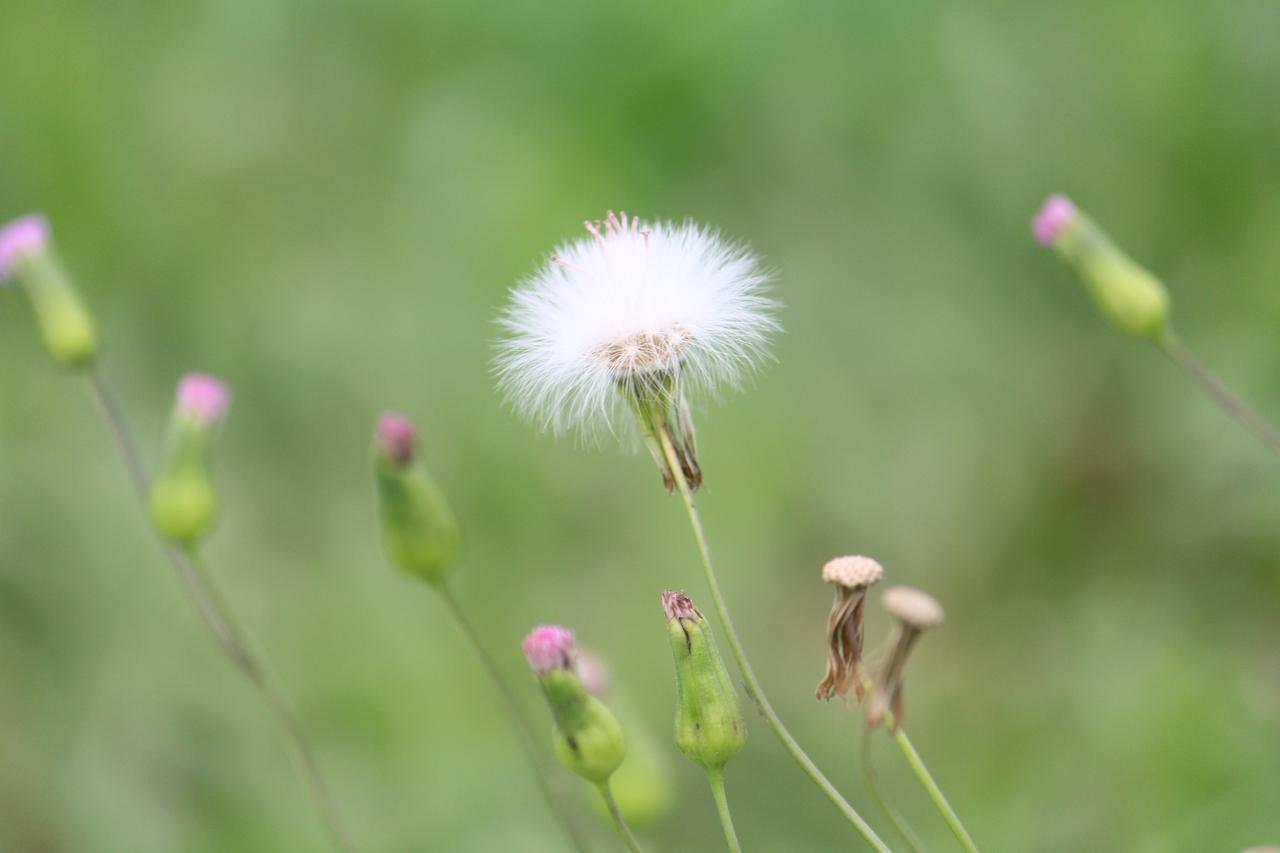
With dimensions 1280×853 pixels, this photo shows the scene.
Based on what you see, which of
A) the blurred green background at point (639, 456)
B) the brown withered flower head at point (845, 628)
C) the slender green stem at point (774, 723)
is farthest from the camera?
the blurred green background at point (639, 456)

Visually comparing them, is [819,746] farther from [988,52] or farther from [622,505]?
[988,52]

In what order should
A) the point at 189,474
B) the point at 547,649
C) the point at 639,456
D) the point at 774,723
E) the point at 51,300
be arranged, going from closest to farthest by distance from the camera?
the point at 774,723 < the point at 547,649 < the point at 189,474 < the point at 51,300 < the point at 639,456

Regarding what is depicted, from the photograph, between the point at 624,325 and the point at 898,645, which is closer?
the point at 898,645

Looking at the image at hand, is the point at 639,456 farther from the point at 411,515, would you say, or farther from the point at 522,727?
the point at 522,727

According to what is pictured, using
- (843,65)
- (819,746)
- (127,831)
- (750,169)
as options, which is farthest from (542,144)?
(127,831)

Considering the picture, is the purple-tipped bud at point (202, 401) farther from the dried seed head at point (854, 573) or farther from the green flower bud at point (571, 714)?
the dried seed head at point (854, 573)

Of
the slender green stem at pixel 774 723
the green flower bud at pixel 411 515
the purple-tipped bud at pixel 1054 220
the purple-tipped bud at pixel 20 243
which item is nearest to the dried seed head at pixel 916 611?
the slender green stem at pixel 774 723

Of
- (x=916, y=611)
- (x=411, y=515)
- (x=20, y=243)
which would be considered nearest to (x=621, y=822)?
(x=916, y=611)

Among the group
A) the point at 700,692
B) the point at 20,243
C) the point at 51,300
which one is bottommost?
the point at 700,692
